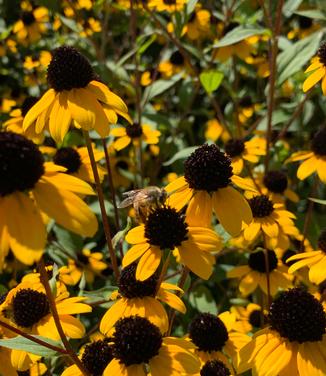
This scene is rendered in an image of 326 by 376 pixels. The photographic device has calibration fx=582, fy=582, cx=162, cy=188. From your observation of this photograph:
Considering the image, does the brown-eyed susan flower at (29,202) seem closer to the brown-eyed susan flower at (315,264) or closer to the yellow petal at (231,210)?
the yellow petal at (231,210)

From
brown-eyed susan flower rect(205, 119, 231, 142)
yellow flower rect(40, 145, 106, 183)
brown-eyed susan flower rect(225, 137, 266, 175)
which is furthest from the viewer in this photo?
brown-eyed susan flower rect(205, 119, 231, 142)

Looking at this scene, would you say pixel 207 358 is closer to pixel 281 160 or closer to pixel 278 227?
pixel 278 227

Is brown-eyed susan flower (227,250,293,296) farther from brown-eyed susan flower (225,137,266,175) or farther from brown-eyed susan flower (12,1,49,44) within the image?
brown-eyed susan flower (12,1,49,44)

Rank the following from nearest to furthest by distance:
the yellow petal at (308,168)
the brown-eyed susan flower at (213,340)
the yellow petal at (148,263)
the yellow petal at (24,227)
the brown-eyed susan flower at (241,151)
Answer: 1. the yellow petal at (24,227)
2. the yellow petal at (148,263)
3. the brown-eyed susan flower at (213,340)
4. the yellow petal at (308,168)
5. the brown-eyed susan flower at (241,151)

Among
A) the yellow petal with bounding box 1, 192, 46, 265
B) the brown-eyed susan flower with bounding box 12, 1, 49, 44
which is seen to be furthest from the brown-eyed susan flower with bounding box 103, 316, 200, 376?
the brown-eyed susan flower with bounding box 12, 1, 49, 44

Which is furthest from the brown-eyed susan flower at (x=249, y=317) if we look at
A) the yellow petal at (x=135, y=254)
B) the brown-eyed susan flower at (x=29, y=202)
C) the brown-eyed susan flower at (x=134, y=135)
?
the brown-eyed susan flower at (x=29, y=202)

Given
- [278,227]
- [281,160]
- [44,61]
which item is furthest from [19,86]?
[278,227]
